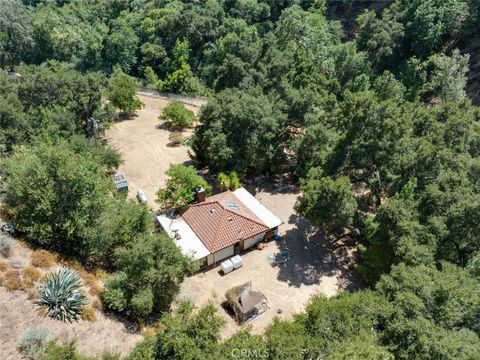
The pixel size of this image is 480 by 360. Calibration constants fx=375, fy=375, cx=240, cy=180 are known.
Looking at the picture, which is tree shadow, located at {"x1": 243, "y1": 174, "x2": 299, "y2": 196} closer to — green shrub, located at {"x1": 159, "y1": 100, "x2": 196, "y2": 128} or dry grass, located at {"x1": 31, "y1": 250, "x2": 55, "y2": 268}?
green shrub, located at {"x1": 159, "y1": 100, "x2": 196, "y2": 128}

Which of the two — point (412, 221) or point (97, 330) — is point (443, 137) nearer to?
point (412, 221)

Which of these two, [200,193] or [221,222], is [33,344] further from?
[200,193]

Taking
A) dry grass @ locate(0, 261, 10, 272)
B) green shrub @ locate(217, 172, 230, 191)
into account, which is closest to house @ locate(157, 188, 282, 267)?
green shrub @ locate(217, 172, 230, 191)

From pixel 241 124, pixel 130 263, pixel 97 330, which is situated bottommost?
pixel 97 330

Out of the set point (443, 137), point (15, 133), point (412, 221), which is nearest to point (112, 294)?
point (412, 221)

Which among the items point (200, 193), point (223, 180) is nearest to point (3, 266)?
point (200, 193)

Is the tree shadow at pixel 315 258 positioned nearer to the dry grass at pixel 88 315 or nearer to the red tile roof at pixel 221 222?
the red tile roof at pixel 221 222
